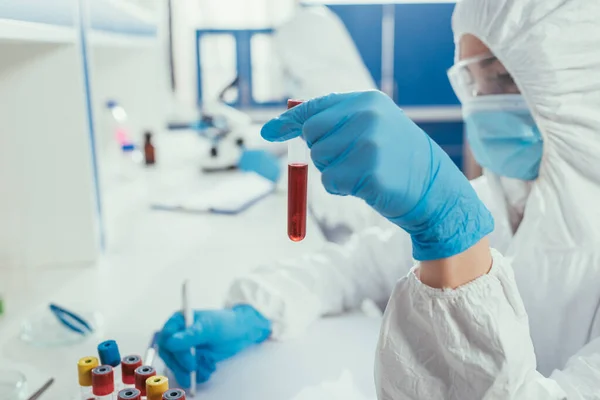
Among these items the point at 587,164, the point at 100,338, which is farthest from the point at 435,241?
the point at 100,338

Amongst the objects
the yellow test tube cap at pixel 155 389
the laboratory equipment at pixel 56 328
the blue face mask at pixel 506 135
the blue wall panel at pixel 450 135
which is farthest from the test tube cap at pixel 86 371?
the blue wall panel at pixel 450 135

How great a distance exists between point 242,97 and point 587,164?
287 cm

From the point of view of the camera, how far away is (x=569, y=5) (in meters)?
0.92

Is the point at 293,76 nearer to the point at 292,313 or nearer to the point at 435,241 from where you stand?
the point at 292,313

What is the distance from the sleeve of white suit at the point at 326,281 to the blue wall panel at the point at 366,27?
2.54 m

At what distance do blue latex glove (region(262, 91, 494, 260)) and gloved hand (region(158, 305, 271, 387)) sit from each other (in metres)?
0.41

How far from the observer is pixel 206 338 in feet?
3.13

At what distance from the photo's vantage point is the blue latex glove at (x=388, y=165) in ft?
1.99

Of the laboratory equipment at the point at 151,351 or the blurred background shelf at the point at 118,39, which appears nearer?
the laboratory equipment at the point at 151,351

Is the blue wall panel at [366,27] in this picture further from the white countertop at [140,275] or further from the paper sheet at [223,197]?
the white countertop at [140,275]

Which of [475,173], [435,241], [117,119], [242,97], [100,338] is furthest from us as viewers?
[242,97]

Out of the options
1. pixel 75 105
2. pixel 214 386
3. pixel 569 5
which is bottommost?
pixel 214 386

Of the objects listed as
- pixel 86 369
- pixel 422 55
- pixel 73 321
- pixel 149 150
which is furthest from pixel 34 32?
pixel 422 55

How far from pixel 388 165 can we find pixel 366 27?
3.21m
